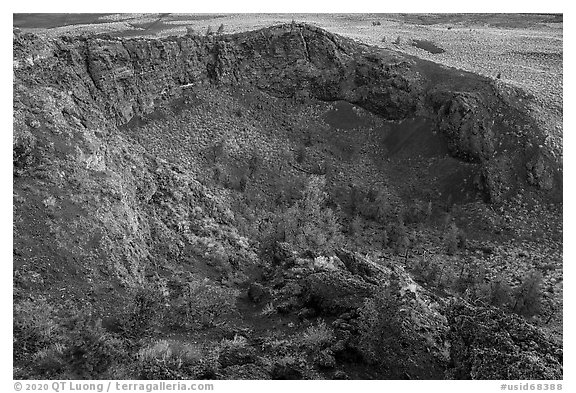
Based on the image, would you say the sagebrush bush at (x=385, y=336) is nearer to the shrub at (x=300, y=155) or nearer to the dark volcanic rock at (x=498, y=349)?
the dark volcanic rock at (x=498, y=349)

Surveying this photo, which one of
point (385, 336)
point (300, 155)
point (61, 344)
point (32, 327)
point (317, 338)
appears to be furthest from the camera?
point (300, 155)

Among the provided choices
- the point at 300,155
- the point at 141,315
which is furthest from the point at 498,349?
the point at 300,155

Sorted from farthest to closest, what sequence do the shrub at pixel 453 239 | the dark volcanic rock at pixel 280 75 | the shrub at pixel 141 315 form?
the shrub at pixel 453 239 → the dark volcanic rock at pixel 280 75 → the shrub at pixel 141 315

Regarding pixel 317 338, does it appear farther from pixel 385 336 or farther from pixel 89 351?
pixel 89 351

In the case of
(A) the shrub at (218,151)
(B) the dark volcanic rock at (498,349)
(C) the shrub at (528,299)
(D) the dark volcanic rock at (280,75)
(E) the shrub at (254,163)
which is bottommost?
(C) the shrub at (528,299)

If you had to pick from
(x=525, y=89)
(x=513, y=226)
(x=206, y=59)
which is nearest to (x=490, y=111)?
(x=525, y=89)

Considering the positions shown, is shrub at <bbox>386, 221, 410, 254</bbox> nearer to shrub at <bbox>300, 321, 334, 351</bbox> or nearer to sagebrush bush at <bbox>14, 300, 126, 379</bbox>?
shrub at <bbox>300, 321, 334, 351</bbox>

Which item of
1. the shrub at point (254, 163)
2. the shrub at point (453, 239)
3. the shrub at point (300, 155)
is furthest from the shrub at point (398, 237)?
the shrub at point (254, 163)

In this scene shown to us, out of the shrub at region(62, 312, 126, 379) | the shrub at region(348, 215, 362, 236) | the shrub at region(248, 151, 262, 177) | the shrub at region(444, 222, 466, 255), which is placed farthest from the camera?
the shrub at region(248, 151, 262, 177)

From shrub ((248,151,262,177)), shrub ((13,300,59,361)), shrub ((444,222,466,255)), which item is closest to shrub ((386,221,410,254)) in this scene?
shrub ((444,222,466,255))

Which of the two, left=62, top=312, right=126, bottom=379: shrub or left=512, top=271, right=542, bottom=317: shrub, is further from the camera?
left=512, top=271, right=542, bottom=317: shrub

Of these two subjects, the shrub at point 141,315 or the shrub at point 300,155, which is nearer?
the shrub at point 141,315
